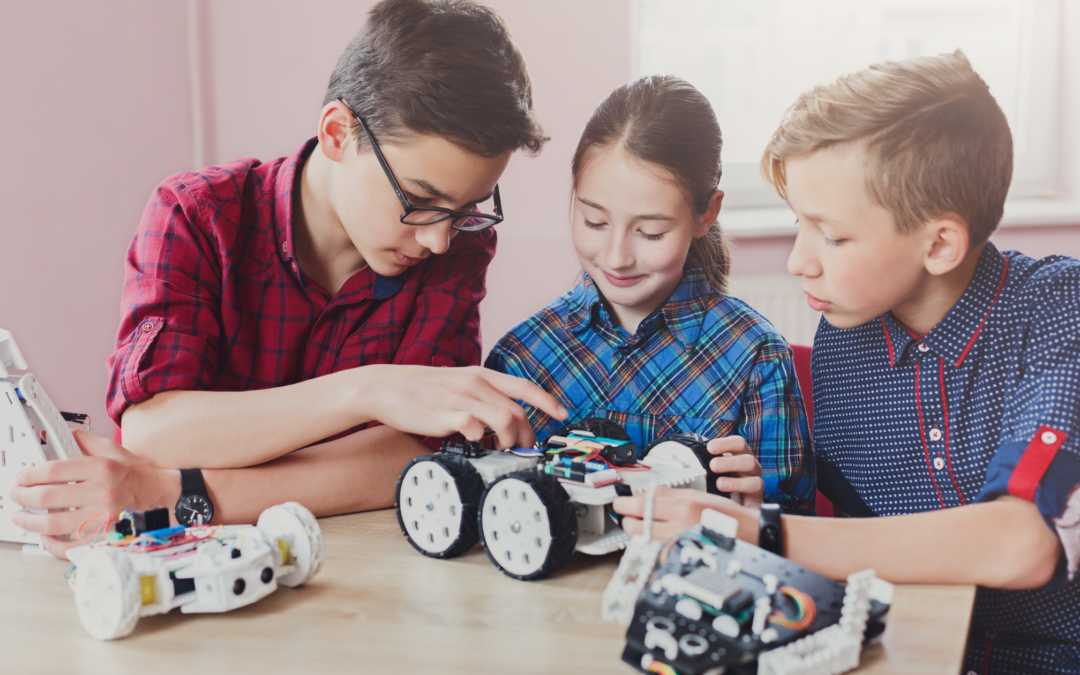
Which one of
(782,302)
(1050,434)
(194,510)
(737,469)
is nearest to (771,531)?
(737,469)

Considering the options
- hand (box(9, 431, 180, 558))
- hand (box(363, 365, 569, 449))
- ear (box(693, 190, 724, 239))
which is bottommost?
hand (box(9, 431, 180, 558))

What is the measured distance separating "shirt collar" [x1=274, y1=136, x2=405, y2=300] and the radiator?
1.74 meters

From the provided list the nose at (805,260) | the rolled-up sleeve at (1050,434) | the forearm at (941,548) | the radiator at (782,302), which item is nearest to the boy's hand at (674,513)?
the forearm at (941,548)

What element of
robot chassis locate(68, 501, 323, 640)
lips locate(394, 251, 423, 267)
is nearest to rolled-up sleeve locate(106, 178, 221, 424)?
lips locate(394, 251, 423, 267)

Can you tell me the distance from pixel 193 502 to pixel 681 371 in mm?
717

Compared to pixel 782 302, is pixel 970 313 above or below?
above

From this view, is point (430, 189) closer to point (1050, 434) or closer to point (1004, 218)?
point (1050, 434)

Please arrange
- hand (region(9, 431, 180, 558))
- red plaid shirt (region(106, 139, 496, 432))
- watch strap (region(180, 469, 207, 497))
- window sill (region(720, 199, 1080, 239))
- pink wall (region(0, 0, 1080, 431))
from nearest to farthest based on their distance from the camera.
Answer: hand (region(9, 431, 180, 558))
watch strap (region(180, 469, 207, 497))
red plaid shirt (region(106, 139, 496, 432))
pink wall (region(0, 0, 1080, 431))
window sill (region(720, 199, 1080, 239))

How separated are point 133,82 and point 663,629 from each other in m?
2.44

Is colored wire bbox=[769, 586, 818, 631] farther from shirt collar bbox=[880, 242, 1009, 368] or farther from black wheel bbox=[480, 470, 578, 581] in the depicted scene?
shirt collar bbox=[880, 242, 1009, 368]

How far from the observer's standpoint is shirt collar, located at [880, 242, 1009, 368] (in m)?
1.03

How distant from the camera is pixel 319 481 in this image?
3.39 ft

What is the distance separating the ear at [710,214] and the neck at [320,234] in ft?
1.74

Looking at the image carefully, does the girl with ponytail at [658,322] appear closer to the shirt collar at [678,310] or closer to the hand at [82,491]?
the shirt collar at [678,310]
